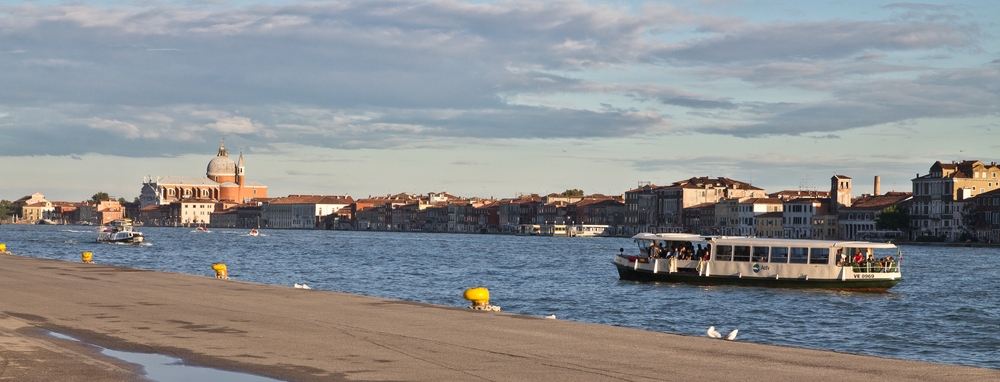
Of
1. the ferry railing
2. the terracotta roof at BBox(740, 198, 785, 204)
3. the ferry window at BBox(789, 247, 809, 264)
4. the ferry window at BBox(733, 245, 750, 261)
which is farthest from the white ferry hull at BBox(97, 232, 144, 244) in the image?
the terracotta roof at BBox(740, 198, 785, 204)

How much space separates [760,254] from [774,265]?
132 centimetres

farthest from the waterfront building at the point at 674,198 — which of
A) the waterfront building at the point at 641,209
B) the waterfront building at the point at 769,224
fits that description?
the waterfront building at the point at 769,224

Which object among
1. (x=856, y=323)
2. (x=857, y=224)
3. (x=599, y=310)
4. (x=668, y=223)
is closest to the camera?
(x=856, y=323)

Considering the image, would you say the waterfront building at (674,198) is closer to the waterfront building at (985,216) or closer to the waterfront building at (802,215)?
the waterfront building at (802,215)

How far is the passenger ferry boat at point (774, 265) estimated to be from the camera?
4375cm

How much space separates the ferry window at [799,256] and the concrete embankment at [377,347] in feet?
89.6

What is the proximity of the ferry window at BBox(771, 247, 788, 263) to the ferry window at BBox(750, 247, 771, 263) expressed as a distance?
35cm

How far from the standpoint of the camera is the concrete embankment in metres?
11.9

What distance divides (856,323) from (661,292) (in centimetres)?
1092

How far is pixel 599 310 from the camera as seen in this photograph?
32781 mm

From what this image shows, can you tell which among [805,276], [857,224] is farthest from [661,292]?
[857,224]

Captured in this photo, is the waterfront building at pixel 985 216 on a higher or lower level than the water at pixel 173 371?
higher

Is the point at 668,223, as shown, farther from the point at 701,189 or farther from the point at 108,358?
the point at 108,358

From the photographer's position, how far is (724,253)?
46000mm
